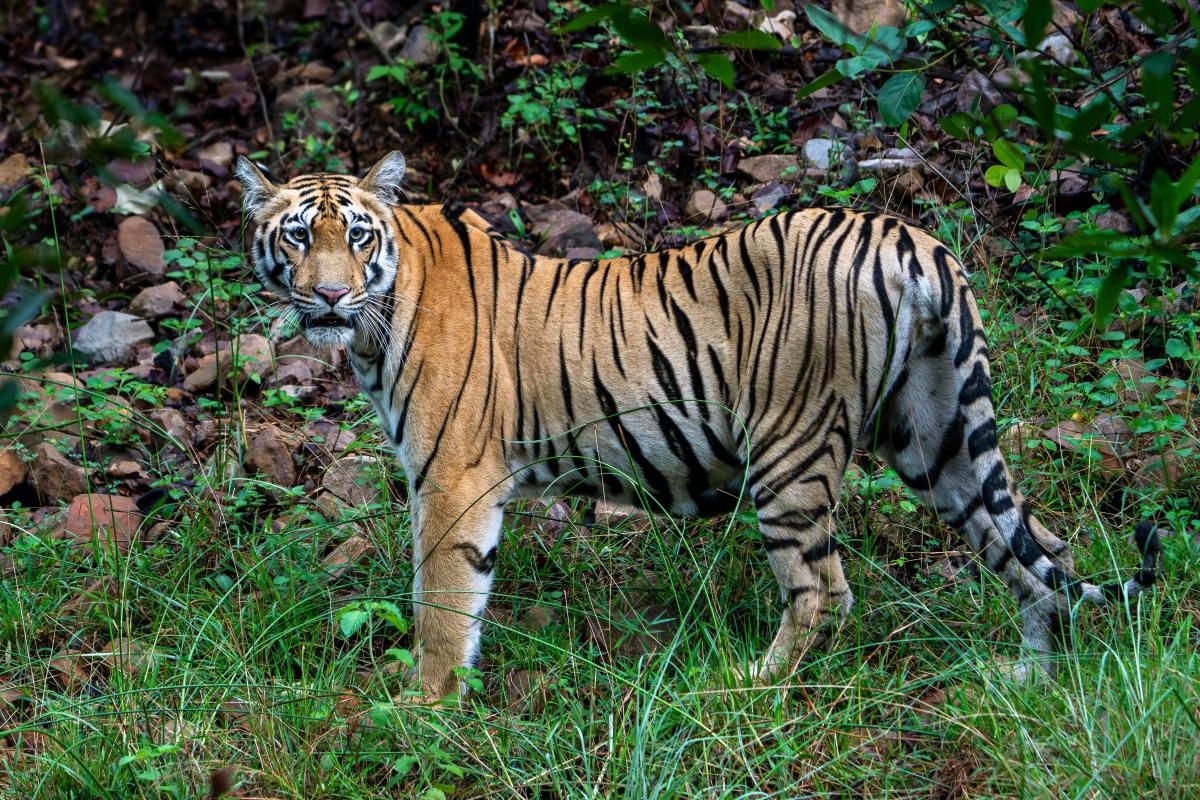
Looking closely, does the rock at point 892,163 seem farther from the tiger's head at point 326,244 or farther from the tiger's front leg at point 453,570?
the tiger's front leg at point 453,570

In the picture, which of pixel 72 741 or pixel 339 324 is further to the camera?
pixel 339 324

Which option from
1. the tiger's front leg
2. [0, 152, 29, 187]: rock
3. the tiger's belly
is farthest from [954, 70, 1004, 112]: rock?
[0, 152, 29, 187]: rock

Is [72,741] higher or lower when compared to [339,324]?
lower

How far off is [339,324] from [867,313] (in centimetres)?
181

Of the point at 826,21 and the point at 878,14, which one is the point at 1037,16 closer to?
the point at 826,21

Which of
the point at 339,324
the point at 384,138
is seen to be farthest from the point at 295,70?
the point at 339,324

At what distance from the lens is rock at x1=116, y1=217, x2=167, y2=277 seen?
7.23m

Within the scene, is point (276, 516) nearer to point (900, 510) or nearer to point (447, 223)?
point (447, 223)

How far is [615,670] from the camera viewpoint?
3.62 m

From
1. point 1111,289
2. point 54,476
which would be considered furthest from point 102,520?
point 1111,289

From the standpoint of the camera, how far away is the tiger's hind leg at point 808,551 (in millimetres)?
3773

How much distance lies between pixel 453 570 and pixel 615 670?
2.42ft

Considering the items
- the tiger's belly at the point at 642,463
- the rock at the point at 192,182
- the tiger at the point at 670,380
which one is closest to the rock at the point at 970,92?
the tiger at the point at 670,380

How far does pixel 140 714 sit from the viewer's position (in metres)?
3.53
